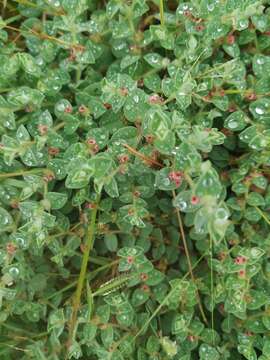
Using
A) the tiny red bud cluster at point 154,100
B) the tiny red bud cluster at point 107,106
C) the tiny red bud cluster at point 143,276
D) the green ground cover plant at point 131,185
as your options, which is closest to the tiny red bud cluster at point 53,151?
the green ground cover plant at point 131,185

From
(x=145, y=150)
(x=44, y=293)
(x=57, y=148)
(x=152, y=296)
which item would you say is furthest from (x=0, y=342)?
(x=145, y=150)

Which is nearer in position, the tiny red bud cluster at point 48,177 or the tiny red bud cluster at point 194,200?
the tiny red bud cluster at point 194,200

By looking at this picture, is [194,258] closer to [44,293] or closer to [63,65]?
[44,293]

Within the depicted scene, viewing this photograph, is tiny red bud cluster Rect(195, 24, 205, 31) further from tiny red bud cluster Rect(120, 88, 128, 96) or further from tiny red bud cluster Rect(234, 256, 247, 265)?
tiny red bud cluster Rect(234, 256, 247, 265)

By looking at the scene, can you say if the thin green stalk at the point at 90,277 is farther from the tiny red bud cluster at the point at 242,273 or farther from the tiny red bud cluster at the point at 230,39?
the tiny red bud cluster at the point at 230,39

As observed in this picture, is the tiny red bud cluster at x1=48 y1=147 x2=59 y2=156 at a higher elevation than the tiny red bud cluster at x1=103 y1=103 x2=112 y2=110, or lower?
lower

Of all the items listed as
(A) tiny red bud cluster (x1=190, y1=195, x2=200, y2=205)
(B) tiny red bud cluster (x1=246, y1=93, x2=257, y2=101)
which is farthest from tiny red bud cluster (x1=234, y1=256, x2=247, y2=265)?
(B) tiny red bud cluster (x1=246, y1=93, x2=257, y2=101)

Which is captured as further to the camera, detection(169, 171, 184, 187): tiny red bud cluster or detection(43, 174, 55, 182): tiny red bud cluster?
detection(43, 174, 55, 182): tiny red bud cluster

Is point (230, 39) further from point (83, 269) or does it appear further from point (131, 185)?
point (83, 269)
